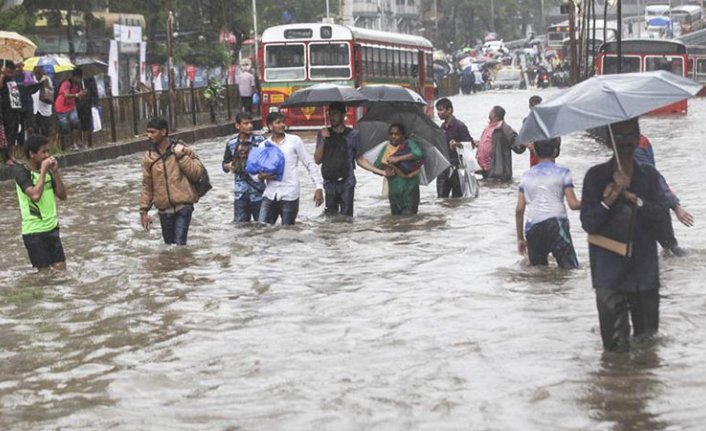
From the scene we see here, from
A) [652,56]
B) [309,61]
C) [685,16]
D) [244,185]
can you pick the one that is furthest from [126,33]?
[685,16]

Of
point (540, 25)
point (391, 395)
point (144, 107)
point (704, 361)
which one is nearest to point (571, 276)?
point (704, 361)

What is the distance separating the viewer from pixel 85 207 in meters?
19.4

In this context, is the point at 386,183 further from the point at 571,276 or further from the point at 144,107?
the point at 144,107

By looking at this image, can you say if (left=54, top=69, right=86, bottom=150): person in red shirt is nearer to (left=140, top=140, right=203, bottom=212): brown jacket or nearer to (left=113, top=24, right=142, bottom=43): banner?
(left=113, top=24, right=142, bottom=43): banner

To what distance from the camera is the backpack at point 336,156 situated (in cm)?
1600

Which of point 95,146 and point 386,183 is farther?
point 95,146

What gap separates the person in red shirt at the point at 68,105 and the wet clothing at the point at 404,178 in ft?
36.6

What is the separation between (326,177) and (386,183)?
937mm

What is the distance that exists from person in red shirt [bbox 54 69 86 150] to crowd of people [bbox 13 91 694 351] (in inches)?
351

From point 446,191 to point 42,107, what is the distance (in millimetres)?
9791

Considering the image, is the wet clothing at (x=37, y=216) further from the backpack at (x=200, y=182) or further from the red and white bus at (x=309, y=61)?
the red and white bus at (x=309, y=61)

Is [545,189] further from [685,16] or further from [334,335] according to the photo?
[685,16]

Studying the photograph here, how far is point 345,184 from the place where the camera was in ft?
53.9

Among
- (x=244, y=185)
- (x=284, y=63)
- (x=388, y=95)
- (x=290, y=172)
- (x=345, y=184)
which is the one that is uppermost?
(x=388, y=95)
